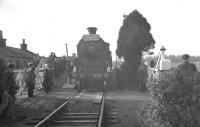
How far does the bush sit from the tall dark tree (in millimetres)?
16301

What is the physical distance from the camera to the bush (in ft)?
25.3

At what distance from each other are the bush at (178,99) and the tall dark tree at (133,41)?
1630 cm

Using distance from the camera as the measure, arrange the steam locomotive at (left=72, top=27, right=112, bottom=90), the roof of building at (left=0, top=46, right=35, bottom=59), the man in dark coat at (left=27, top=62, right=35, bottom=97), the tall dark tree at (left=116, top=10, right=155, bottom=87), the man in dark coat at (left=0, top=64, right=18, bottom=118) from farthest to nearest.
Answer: the roof of building at (left=0, top=46, right=35, bottom=59) → the tall dark tree at (left=116, top=10, right=155, bottom=87) → the steam locomotive at (left=72, top=27, right=112, bottom=90) → the man in dark coat at (left=27, top=62, right=35, bottom=97) → the man in dark coat at (left=0, top=64, right=18, bottom=118)

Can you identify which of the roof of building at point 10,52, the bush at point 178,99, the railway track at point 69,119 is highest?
the roof of building at point 10,52

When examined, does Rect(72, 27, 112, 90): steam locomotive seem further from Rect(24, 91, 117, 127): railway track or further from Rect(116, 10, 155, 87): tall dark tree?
Rect(24, 91, 117, 127): railway track

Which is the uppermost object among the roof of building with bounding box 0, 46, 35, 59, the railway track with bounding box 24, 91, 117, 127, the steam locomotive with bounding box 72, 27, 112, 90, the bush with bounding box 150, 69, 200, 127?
the roof of building with bounding box 0, 46, 35, 59

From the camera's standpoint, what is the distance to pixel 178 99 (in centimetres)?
795

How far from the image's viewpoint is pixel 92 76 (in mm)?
21500

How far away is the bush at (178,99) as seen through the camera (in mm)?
7723

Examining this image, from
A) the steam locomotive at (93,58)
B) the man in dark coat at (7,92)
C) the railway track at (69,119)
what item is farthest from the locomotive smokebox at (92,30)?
the man in dark coat at (7,92)

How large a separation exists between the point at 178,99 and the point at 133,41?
1679 centimetres

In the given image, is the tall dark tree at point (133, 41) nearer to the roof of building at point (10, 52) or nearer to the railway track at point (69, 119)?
the railway track at point (69, 119)

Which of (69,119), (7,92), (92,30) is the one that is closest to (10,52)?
(92,30)

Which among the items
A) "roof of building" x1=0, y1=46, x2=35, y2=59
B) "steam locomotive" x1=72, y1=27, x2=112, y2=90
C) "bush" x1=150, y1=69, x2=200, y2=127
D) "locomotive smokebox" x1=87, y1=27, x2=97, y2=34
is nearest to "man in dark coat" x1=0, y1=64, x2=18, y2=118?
"bush" x1=150, y1=69, x2=200, y2=127
